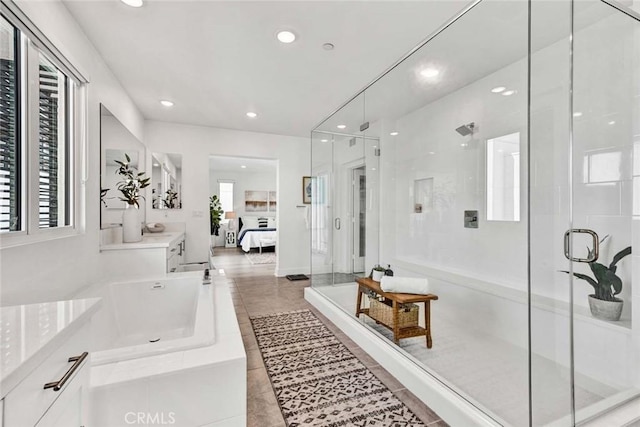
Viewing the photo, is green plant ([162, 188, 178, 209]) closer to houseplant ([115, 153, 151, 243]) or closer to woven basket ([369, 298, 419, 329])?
houseplant ([115, 153, 151, 243])

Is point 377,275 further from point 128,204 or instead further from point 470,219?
point 128,204

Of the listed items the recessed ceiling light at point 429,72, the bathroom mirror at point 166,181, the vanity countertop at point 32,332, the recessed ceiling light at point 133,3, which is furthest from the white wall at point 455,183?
the bathroom mirror at point 166,181

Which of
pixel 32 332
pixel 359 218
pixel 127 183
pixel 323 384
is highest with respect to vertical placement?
pixel 127 183

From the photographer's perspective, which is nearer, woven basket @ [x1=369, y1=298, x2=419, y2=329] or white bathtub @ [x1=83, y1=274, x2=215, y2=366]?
white bathtub @ [x1=83, y1=274, x2=215, y2=366]

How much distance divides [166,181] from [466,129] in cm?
400

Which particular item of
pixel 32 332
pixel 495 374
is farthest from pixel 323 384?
pixel 32 332

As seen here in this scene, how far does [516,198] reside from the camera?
2307 mm

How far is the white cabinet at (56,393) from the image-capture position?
579 mm

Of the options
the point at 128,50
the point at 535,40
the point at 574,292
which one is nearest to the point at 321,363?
the point at 574,292

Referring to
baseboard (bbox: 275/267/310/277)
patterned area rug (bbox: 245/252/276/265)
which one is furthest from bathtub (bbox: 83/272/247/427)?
patterned area rug (bbox: 245/252/276/265)

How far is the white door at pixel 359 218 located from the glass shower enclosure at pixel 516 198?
5cm

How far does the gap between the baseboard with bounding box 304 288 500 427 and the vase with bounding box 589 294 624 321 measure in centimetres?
98

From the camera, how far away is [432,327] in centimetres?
248

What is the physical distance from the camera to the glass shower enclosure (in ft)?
4.85
